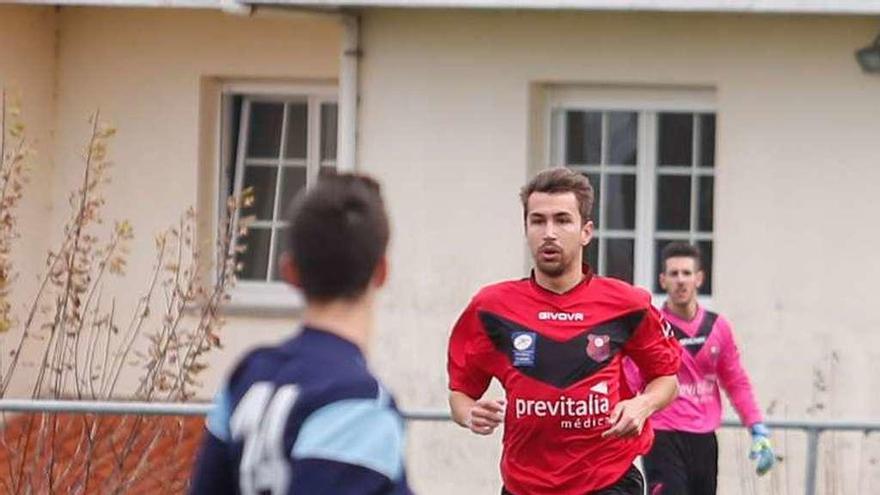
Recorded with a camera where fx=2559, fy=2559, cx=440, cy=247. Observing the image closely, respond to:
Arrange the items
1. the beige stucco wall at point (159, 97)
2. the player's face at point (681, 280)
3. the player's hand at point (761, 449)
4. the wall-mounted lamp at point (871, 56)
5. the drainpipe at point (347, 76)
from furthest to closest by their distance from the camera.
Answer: the beige stucco wall at point (159, 97), the drainpipe at point (347, 76), the wall-mounted lamp at point (871, 56), the player's face at point (681, 280), the player's hand at point (761, 449)

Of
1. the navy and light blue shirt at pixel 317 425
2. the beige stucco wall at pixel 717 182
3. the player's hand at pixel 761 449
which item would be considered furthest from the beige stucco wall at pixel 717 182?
the navy and light blue shirt at pixel 317 425

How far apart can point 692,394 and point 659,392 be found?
3024 mm

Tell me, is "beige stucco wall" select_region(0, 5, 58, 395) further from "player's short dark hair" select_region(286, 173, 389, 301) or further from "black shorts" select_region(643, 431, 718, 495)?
"player's short dark hair" select_region(286, 173, 389, 301)

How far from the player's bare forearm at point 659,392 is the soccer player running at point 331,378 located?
355 centimetres

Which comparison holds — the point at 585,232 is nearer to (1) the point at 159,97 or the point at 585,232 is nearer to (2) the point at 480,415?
(2) the point at 480,415

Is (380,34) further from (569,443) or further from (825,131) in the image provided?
(569,443)

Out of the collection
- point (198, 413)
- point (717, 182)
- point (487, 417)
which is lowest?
point (198, 413)

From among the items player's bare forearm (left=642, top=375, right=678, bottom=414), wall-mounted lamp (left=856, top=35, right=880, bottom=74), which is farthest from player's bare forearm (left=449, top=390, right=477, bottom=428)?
wall-mounted lamp (left=856, top=35, right=880, bottom=74)

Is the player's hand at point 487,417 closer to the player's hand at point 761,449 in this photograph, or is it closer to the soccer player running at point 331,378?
the player's hand at point 761,449

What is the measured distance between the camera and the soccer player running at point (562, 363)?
8.05 meters

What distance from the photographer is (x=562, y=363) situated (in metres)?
8.06

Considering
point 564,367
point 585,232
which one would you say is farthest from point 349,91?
point 564,367

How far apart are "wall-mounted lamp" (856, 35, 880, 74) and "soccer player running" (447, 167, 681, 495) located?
17.4 feet

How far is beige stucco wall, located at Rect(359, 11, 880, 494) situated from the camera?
13453mm
